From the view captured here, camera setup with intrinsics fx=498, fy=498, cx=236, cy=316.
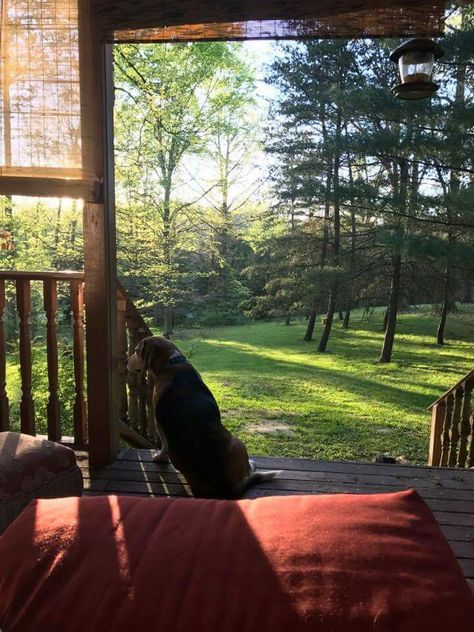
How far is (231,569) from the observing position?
940 mm

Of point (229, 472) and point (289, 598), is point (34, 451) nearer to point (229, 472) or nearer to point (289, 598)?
point (229, 472)

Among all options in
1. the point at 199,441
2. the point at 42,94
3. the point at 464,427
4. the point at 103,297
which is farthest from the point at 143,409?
the point at 464,427

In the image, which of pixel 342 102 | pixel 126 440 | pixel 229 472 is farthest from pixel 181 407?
pixel 342 102

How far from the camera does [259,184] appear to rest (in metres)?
15.4

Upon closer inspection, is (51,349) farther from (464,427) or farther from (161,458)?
(464,427)

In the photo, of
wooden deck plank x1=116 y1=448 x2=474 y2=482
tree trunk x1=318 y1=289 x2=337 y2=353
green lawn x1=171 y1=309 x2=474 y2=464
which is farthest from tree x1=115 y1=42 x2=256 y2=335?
wooden deck plank x1=116 y1=448 x2=474 y2=482

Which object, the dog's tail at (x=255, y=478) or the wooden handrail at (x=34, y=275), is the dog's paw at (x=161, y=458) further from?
the wooden handrail at (x=34, y=275)

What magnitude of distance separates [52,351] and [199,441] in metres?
1.05

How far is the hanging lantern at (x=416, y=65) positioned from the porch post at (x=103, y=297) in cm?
163

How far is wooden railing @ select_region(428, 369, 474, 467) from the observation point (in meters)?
3.73

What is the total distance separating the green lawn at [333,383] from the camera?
283 inches

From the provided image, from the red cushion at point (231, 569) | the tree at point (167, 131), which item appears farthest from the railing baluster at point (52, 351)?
the tree at point (167, 131)

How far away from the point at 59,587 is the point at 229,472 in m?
1.31

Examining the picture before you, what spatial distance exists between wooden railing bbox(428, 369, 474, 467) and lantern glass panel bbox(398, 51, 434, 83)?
1.98 meters
